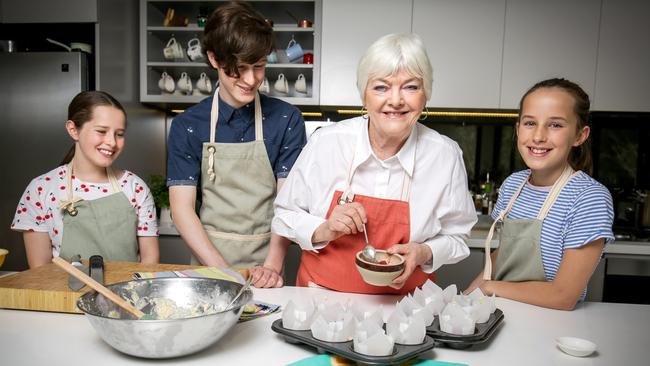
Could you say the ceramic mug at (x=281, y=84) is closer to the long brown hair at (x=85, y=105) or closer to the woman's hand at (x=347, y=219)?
the long brown hair at (x=85, y=105)

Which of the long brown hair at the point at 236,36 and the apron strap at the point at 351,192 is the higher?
the long brown hair at the point at 236,36

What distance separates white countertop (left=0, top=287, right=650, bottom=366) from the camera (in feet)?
2.72

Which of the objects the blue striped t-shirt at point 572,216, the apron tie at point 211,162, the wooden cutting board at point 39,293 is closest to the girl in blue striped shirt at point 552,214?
the blue striped t-shirt at point 572,216

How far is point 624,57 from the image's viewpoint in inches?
102

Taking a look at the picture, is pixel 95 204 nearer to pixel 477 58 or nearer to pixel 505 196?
pixel 505 196

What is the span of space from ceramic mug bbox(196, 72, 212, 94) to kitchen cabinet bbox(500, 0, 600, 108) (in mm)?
1723

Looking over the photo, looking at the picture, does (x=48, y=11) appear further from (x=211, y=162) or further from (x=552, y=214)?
(x=552, y=214)

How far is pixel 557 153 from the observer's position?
125 centimetres

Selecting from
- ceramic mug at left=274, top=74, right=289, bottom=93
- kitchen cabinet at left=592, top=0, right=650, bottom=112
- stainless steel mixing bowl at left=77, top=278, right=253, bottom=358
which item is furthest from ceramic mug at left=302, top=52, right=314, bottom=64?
stainless steel mixing bowl at left=77, top=278, right=253, bottom=358

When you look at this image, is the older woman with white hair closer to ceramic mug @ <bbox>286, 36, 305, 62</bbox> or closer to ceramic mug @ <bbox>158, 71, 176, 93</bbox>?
ceramic mug @ <bbox>286, 36, 305, 62</bbox>

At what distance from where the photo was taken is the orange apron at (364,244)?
122cm

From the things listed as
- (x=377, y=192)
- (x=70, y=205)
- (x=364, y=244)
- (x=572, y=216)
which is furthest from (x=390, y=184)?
(x=70, y=205)

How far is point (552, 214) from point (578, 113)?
294 millimetres

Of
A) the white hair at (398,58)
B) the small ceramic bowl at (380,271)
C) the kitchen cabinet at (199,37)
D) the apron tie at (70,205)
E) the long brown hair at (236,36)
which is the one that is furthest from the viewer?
the kitchen cabinet at (199,37)
